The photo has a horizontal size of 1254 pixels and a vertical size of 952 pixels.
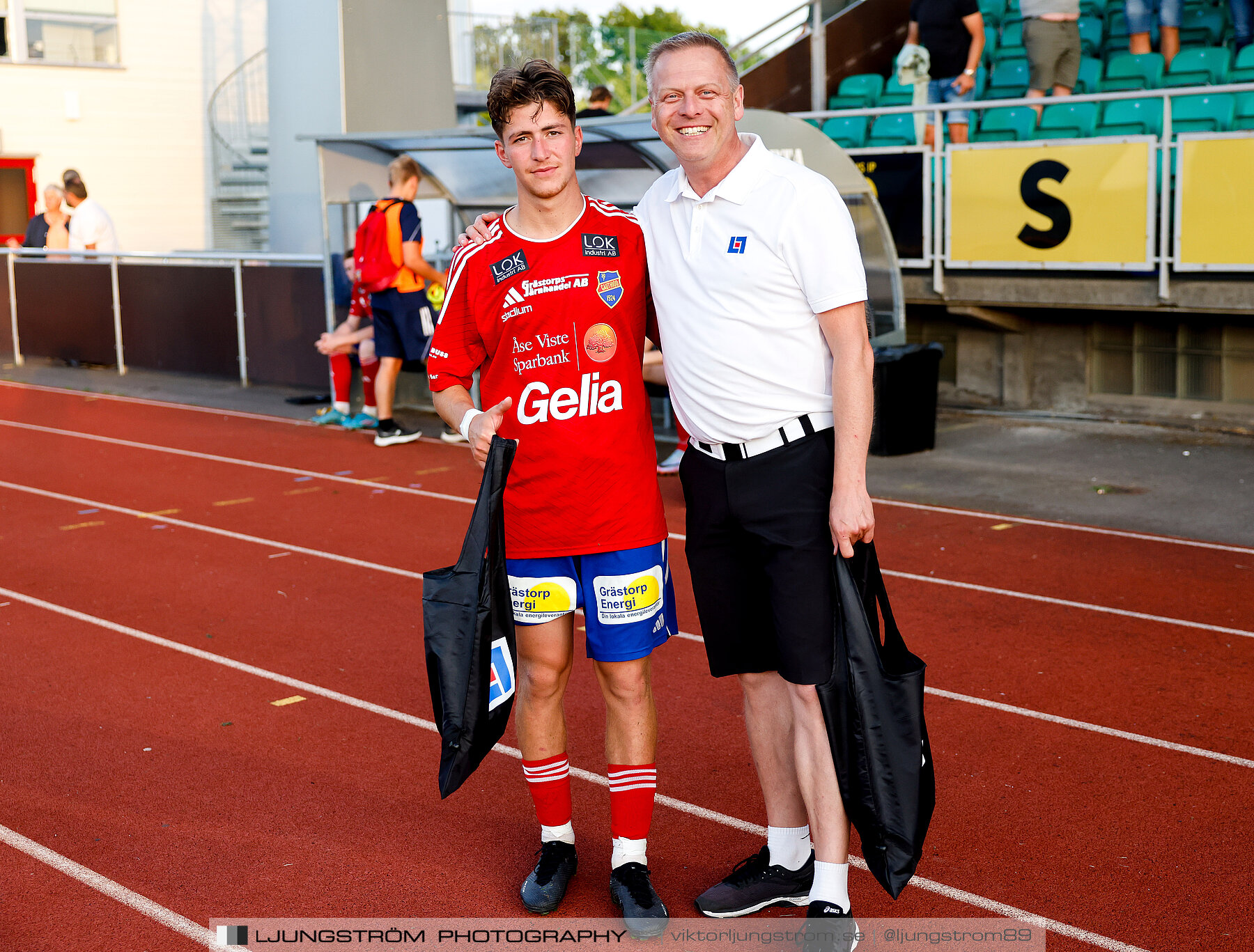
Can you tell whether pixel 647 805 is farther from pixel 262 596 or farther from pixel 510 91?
pixel 262 596

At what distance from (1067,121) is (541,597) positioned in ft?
31.9

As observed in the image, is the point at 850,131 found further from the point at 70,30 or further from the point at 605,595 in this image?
the point at 70,30

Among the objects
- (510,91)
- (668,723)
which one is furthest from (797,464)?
(668,723)

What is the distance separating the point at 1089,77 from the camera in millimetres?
13500

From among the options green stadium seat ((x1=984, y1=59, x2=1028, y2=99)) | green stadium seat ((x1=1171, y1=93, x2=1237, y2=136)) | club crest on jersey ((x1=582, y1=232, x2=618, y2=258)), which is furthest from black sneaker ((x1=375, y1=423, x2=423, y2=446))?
club crest on jersey ((x1=582, y1=232, x2=618, y2=258))

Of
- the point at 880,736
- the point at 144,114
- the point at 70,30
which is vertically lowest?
the point at 880,736

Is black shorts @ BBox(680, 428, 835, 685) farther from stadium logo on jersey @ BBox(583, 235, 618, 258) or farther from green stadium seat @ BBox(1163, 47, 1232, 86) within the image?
green stadium seat @ BBox(1163, 47, 1232, 86)

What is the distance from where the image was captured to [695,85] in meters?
3.18

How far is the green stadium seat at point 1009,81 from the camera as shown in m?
13.7

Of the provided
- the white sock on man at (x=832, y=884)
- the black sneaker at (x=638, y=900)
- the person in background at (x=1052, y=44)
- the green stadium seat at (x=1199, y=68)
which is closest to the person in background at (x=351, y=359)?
the person in background at (x=1052, y=44)

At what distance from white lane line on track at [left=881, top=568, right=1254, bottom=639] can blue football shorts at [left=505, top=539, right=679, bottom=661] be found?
341 centimetres

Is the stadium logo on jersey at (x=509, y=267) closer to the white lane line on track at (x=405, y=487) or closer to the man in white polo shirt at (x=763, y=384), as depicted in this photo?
the man in white polo shirt at (x=763, y=384)

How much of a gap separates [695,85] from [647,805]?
1.90m

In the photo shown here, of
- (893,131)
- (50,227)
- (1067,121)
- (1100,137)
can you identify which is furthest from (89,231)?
(1100,137)
